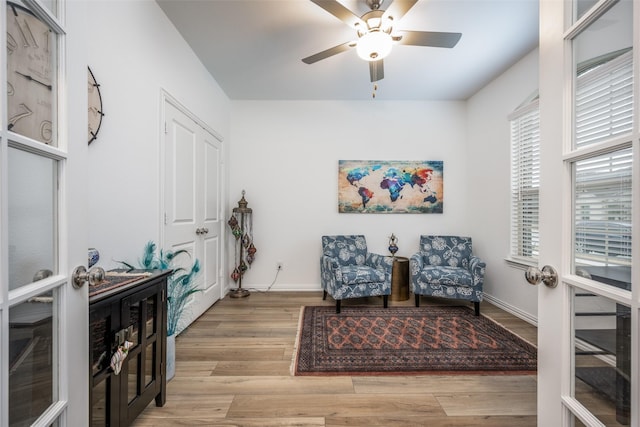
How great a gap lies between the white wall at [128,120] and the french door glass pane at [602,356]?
7.00 ft

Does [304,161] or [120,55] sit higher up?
[120,55]

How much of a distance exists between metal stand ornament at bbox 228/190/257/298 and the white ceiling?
1549mm

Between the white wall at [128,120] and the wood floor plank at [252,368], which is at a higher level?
the white wall at [128,120]

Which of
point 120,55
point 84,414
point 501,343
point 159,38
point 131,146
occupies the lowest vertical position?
point 501,343

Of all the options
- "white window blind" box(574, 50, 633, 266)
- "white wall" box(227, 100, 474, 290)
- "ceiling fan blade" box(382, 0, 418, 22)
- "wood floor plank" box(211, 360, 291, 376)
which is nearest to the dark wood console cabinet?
"wood floor plank" box(211, 360, 291, 376)

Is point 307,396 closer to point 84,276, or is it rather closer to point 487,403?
point 487,403

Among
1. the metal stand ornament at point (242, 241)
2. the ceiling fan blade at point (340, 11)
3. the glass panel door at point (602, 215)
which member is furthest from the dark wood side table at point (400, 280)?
the glass panel door at point (602, 215)

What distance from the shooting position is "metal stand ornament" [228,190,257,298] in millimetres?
3566

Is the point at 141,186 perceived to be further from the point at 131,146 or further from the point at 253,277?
the point at 253,277

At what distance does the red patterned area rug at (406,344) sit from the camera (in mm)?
1946

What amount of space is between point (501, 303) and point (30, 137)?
3.96m

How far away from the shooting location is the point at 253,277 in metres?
3.87

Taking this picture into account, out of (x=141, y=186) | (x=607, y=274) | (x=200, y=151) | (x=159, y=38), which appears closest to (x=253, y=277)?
(x=200, y=151)

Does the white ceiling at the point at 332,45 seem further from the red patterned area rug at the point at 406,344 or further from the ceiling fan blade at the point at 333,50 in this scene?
the red patterned area rug at the point at 406,344
